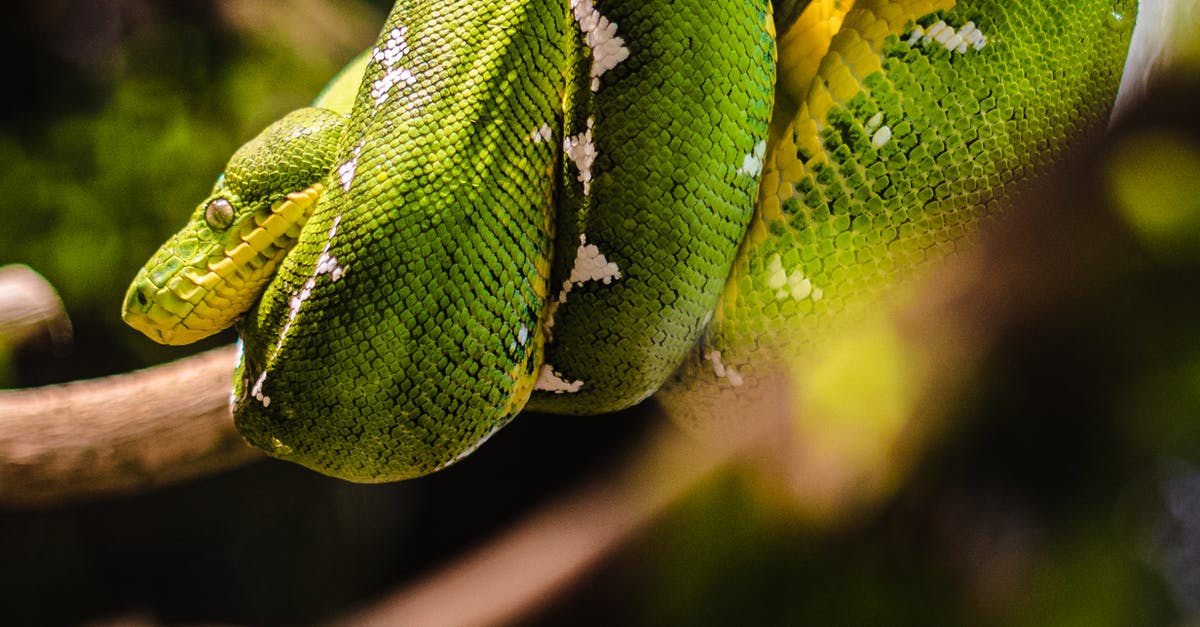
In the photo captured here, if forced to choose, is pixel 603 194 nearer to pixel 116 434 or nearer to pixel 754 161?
pixel 754 161

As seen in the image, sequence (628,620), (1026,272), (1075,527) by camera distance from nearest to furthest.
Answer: (1026,272) < (1075,527) < (628,620)

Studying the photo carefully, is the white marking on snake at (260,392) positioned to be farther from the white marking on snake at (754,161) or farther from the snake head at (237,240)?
the white marking on snake at (754,161)

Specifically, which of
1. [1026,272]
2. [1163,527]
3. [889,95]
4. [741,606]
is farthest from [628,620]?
[889,95]

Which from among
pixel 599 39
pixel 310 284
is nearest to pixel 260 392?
pixel 310 284

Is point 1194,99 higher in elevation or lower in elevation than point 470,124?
lower

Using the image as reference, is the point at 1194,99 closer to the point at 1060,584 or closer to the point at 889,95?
the point at 889,95

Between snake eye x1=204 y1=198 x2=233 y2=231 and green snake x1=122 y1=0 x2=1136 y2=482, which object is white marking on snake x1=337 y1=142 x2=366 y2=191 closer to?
green snake x1=122 y1=0 x2=1136 y2=482
